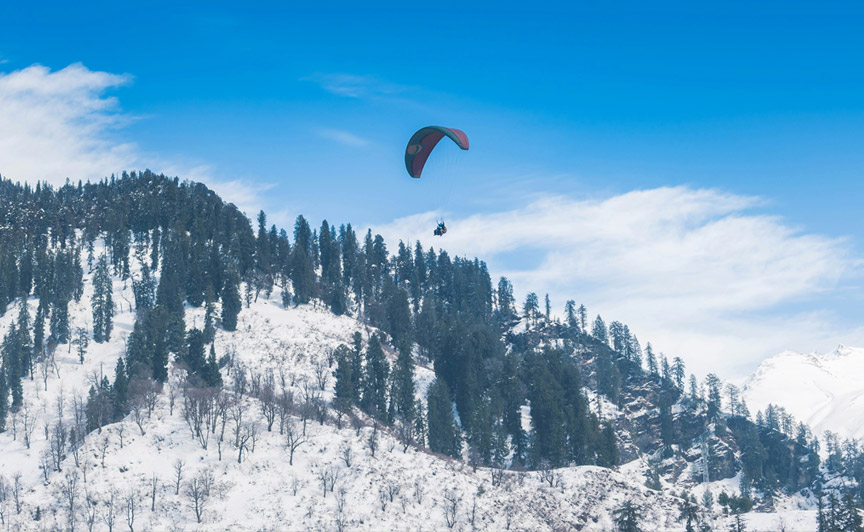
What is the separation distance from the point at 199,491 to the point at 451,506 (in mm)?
29562

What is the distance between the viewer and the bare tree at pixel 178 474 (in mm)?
81938

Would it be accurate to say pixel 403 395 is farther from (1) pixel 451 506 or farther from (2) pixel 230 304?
(2) pixel 230 304

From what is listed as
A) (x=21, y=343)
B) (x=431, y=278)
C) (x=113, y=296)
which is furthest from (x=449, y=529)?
(x=431, y=278)

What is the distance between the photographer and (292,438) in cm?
9481

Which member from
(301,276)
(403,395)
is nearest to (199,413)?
(403,395)

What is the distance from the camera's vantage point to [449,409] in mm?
115750

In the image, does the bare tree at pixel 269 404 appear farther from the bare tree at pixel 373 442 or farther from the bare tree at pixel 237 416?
the bare tree at pixel 373 442

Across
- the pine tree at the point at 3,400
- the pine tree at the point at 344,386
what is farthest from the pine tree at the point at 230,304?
the pine tree at the point at 3,400

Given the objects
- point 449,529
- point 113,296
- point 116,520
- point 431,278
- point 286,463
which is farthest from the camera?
point 431,278

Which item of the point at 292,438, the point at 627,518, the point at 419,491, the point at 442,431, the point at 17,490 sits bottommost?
the point at 627,518

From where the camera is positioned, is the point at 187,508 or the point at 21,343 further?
the point at 21,343

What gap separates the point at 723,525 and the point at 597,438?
23.8 meters

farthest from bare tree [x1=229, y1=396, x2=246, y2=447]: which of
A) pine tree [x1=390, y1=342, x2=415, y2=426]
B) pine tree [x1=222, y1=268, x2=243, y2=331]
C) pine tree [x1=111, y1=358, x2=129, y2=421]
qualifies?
pine tree [x1=222, y1=268, x2=243, y2=331]

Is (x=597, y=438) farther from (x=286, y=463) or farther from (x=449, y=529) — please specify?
(x=286, y=463)
